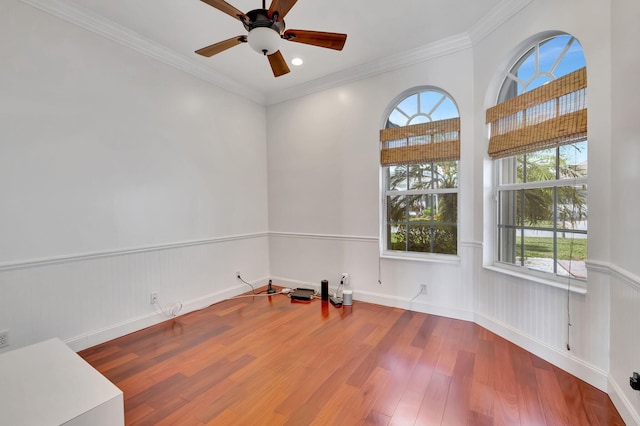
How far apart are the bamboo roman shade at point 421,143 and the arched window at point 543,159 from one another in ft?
1.30

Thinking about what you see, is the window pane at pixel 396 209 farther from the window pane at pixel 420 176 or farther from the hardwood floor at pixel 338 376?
the hardwood floor at pixel 338 376

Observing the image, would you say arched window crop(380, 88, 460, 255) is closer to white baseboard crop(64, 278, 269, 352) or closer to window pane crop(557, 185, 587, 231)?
window pane crop(557, 185, 587, 231)

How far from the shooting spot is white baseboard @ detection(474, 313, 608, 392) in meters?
1.89

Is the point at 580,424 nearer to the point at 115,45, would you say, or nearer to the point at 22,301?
the point at 22,301

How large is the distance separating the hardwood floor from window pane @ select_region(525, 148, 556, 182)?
4.92ft

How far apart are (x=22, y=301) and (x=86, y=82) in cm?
190

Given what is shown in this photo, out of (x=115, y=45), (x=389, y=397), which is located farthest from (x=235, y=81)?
(x=389, y=397)

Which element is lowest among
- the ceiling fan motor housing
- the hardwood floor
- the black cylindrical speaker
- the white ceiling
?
the hardwood floor

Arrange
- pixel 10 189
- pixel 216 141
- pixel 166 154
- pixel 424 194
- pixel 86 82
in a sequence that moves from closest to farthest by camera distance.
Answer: pixel 10 189
pixel 86 82
pixel 166 154
pixel 424 194
pixel 216 141

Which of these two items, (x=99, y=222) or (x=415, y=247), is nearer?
(x=99, y=222)

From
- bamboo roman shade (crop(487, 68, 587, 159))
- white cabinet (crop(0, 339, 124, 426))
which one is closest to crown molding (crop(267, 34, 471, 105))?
bamboo roman shade (crop(487, 68, 587, 159))

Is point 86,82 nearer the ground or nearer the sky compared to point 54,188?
nearer the sky

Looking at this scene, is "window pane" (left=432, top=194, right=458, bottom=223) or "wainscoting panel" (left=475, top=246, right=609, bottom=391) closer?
"wainscoting panel" (left=475, top=246, right=609, bottom=391)

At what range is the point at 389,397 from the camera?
1.82 meters
